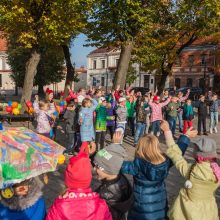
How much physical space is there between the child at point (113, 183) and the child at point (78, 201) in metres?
0.43

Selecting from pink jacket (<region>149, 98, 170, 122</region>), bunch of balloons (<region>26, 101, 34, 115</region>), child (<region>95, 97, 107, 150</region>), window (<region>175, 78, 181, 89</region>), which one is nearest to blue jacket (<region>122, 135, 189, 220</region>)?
child (<region>95, 97, 107, 150</region>)

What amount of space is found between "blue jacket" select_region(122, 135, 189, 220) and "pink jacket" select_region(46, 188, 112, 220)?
3.06 feet

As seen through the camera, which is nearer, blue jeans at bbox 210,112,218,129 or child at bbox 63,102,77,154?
child at bbox 63,102,77,154

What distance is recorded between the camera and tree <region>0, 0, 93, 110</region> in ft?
56.8

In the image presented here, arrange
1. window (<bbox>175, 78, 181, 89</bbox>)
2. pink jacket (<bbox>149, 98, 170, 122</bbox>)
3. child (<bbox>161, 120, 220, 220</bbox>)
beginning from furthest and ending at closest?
window (<bbox>175, 78, 181, 89</bbox>) → pink jacket (<bbox>149, 98, 170, 122</bbox>) → child (<bbox>161, 120, 220, 220</bbox>)

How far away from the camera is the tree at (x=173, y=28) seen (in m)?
22.7

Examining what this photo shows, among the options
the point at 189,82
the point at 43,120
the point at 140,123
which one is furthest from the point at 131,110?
the point at 189,82

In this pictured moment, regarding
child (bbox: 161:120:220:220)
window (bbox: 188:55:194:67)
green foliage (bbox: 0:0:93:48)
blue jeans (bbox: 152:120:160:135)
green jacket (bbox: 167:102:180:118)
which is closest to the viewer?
child (bbox: 161:120:220:220)

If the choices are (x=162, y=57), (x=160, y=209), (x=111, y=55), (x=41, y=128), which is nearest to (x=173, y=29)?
(x=162, y=57)

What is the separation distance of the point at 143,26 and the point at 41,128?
11539 mm

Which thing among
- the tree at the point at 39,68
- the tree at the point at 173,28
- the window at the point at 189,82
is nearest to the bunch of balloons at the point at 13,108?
the tree at the point at 173,28

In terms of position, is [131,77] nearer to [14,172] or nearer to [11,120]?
[11,120]

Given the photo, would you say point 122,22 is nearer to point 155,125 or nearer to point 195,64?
point 155,125

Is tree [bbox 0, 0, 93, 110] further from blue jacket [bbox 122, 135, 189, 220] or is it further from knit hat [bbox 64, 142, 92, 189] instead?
knit hat [bbox 64, 142, 92, 189]
